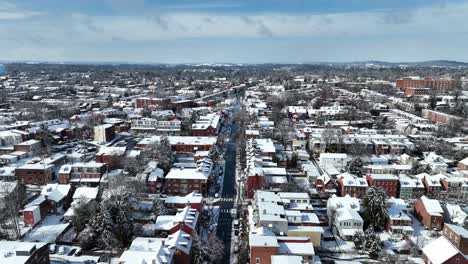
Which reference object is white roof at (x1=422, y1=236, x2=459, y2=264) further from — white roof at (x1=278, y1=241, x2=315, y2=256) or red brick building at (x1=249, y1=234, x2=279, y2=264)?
red brick building at (x1=249, y1=234, x2=279, y2=264)

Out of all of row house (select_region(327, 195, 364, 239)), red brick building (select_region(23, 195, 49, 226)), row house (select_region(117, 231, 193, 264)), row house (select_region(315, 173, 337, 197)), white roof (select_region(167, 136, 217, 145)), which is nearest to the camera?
row house (select_region(117, 231, 193, 264))

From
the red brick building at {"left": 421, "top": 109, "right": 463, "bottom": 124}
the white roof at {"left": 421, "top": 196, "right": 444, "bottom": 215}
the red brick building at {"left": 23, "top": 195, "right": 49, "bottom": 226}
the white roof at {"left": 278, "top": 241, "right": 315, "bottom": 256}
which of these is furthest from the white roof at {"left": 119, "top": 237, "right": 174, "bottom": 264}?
the red brick building at {"left": 421, "top": 109, "right": 463, "bottom": 124}

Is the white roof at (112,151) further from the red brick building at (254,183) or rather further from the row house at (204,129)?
the red brick building at (254,183)

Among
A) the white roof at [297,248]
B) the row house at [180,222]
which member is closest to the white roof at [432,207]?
the white roof at [297,248]

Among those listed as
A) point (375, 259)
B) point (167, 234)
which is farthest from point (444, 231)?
point (167, 234)

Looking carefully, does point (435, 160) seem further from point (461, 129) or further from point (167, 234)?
point (167, 234)
